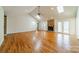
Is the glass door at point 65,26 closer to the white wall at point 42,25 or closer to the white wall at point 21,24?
the white wall at point 42,25

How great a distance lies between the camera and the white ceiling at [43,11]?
2.25m

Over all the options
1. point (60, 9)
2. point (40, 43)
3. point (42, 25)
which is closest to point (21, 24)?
point (42, 25)

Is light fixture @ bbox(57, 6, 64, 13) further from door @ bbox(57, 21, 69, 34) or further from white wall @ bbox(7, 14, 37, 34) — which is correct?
white wall @ bbox(7, 14, 37, 34)

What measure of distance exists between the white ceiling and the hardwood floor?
33cm

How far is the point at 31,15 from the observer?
2.34 meters

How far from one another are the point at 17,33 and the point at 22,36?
0.11 m

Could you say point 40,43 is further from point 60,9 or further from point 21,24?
point 60,9

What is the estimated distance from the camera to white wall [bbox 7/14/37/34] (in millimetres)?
2281

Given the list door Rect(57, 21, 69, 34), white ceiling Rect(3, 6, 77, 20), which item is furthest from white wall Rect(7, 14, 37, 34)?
door Rect(57, 21, 69, 34)

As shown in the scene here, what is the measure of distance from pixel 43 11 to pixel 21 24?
1.55 feet

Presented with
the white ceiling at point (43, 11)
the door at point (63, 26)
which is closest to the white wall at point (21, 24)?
the white ceiling at point (43, 11)
